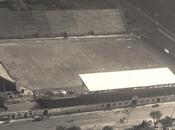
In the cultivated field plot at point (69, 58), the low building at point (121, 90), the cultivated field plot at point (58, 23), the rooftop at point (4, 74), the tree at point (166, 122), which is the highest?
the cultivated field plot at point (58, 23)

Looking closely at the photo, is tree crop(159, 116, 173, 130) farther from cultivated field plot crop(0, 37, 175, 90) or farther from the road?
cultivated field plot crop(0, 37, 175, 90)

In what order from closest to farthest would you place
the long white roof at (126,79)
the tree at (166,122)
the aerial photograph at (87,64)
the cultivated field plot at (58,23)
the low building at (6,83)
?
the tree at (166,122)
the aerial photograph at (87,64)
the low building at (6,83)
the long white roof at (126,79)
the cultivated field plot at (58,23)

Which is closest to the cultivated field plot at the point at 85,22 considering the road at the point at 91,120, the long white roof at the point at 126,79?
the long white roof at the point at 126,79

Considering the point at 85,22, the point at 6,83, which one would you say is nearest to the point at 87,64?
the point at 85,22

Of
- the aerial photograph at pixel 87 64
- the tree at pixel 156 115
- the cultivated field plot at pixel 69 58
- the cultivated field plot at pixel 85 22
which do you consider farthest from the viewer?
the cultivated field plot at pixel 85 22

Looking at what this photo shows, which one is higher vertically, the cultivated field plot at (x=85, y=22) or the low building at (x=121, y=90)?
the cultivated field plot at (x=85, y=22)

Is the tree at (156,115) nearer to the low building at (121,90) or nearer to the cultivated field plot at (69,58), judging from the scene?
the low building at (121,90)
